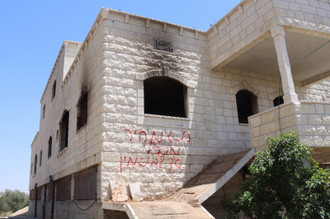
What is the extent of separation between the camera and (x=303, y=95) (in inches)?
575

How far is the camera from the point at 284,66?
9.34 m

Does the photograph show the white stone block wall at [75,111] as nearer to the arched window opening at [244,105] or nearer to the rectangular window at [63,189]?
the rectangular window at [63,189]

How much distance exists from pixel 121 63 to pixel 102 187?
4503 mm

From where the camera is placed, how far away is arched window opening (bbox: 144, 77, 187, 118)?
48.4 feet

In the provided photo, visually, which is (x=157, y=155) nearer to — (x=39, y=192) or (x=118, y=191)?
(x=118, y=191)

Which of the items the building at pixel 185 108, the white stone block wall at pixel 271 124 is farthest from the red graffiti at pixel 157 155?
the white stone block wall at pixel 271 124

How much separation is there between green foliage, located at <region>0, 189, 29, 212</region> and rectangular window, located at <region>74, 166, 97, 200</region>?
111 ft

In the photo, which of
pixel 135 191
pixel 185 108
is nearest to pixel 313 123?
pixel 185 108

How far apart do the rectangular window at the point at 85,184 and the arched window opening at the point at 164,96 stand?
5622mm

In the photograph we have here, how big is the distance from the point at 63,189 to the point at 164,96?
24.5 ft

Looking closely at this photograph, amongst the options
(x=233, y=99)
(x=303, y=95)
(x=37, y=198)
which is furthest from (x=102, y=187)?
(x=37, y=198)

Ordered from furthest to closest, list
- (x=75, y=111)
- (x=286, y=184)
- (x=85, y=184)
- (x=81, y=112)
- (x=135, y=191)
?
1. (x=75, y=111)
2. (x=81, y=112)
3. (x=85, y=184)
4. (x=135, y=191)
5. (x=286, y=184)

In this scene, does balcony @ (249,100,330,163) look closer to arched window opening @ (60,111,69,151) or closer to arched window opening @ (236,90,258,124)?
arched window opening @ (236,90,258,124)

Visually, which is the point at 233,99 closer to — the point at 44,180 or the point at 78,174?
the point at 78,174
